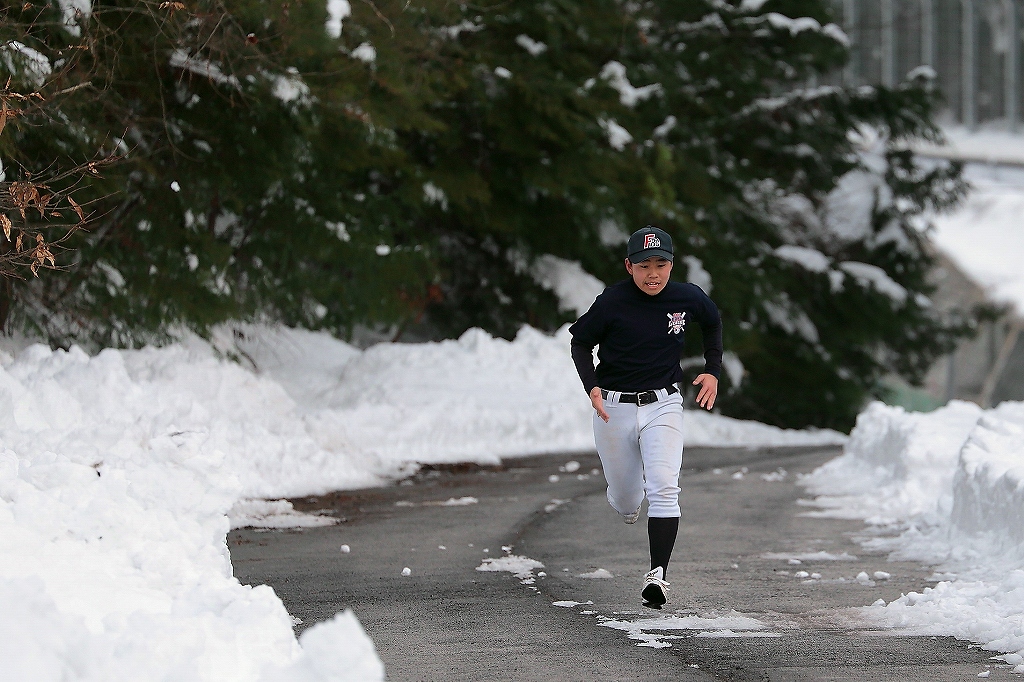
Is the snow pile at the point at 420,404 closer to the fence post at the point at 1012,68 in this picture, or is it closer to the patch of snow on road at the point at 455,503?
the patch of snow on road at the point at 455,503

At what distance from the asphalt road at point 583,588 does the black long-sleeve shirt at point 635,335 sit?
1155mm

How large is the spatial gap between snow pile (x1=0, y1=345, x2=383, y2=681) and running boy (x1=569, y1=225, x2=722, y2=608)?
76.5 inches

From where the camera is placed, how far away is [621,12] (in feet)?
92.0

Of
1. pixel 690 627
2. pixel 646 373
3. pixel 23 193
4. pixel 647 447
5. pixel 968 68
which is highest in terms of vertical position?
pixel 968 68

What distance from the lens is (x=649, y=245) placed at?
741cm

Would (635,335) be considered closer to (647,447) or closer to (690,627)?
(647,447)

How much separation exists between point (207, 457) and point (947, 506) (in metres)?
5.28

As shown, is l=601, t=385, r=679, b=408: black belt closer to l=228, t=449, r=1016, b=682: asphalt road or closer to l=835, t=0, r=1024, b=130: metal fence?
l=228, t=449, r=1016, b=682: asphalt road

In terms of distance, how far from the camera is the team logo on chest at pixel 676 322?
7.54 metres

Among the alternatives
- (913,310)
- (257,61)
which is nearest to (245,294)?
(257,61)

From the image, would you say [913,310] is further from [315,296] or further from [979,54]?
[979,54]

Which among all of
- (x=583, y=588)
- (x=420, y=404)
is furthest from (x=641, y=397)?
(x=420, y=404)

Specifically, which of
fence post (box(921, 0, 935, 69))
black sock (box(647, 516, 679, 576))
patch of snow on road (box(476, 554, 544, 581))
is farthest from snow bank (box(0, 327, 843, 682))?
fence post (box(921, 0, 935, 69))

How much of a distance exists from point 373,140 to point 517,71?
16.9 feet
